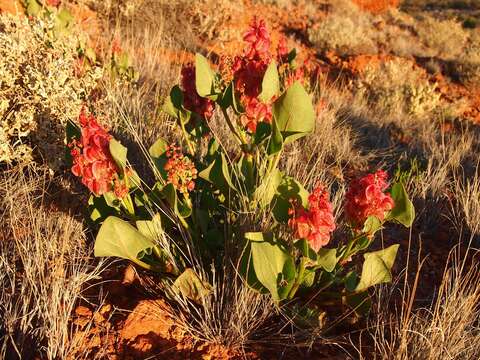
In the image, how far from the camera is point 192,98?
2076 mm

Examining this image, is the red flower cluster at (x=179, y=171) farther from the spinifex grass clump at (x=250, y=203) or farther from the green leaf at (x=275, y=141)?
the green leaf at (x=275, y=141)

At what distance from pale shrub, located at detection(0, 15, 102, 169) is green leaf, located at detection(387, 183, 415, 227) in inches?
74.4

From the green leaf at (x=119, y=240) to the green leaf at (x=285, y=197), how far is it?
53 centimetres

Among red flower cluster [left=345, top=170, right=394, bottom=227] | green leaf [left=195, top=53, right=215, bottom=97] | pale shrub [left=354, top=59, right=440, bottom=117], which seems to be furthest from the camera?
pale shrub [left=354, top=59, right=440, bottom=117]

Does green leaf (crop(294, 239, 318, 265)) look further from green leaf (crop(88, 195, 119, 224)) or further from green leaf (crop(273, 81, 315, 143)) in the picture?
green leaf (crop(88, 195, 119, 224))

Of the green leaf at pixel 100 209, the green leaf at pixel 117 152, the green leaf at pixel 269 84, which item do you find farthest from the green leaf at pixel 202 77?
the green leaf at pixel 100 209

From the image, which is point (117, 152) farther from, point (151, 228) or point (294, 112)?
point (294, 112)

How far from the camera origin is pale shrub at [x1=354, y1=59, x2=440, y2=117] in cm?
671

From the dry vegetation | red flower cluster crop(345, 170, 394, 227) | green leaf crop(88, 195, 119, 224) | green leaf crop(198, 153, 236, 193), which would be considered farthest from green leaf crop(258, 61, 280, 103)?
green leaf crop(88, 195, 119, 224)

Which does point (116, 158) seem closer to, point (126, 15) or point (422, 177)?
point (422, 177)

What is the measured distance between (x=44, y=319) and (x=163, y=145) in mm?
944

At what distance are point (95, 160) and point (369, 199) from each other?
3.34 feet

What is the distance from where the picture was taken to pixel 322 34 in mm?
9805

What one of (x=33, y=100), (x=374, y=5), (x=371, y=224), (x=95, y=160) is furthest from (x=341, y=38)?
(x=374, y=5)
